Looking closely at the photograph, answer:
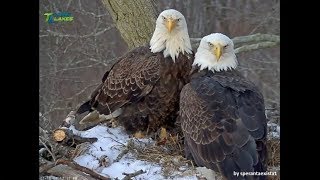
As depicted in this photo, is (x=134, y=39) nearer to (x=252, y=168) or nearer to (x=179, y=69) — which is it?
(x=179, y=69)

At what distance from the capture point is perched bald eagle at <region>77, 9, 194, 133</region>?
159 inches

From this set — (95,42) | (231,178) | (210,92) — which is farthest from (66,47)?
(231,178)

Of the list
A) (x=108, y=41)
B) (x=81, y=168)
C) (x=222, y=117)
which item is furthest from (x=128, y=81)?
(x=108, y=41)

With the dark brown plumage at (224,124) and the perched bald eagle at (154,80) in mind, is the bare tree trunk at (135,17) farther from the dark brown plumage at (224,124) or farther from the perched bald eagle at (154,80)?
the dark brown plumage at (224,124)

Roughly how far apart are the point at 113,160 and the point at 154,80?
0.64m

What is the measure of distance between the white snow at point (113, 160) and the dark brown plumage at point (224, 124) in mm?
242

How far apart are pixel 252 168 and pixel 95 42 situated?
→ 9.09ft

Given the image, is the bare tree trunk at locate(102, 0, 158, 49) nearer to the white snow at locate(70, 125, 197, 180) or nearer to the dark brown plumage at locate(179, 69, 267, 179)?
the white snow at locate(70, 125, 197, 180)

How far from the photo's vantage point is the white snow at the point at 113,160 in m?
3.56

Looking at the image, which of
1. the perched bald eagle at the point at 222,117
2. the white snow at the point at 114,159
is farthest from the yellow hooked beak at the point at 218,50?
the white snow at the point at 114,159

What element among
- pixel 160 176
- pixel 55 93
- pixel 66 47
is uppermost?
pixel 66 47

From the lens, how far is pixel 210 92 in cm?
355

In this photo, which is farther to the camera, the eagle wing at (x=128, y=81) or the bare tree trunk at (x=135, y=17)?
the bare tree trunk at (x=135, y=17)

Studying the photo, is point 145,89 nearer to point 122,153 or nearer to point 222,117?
point 122,153
